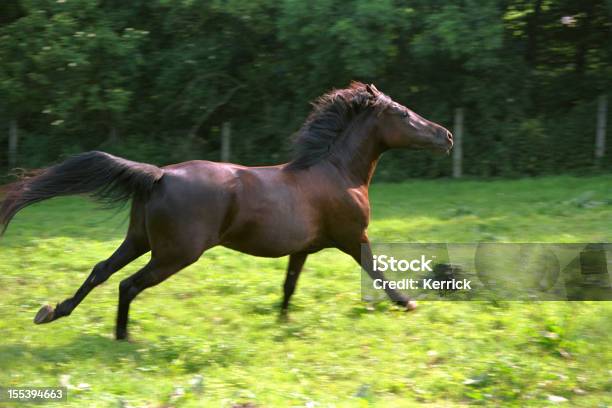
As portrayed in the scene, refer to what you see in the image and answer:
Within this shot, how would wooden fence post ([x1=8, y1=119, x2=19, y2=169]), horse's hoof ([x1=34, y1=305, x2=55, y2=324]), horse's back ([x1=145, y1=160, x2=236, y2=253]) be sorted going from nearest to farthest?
horse's back ([x1=145, y1=160, x2=236, y2=253]), horse's hoof ([x1=34, y1=305, x2=55, y2=324]), wooden fence post ([x1=8, y1=119, x2=19, y2=169])

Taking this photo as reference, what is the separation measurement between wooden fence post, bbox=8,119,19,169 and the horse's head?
1166cm

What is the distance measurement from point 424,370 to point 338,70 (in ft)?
35.2

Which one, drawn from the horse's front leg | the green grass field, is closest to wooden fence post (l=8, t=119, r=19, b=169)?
the green grass field

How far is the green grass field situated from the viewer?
5.58 m

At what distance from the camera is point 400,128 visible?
7.69 meters

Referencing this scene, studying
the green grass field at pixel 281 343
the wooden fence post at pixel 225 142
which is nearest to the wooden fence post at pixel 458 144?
the wooden fence post at pixel 225 142

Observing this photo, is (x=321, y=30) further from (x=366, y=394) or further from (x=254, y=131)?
(x=366, y=394)

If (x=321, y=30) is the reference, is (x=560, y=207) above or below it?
below

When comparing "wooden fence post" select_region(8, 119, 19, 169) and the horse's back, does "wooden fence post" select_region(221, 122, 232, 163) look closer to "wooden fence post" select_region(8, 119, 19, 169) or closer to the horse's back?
"wooden fence post" select_region(8, 119, 19, 169)

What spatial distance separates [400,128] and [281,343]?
235 cm

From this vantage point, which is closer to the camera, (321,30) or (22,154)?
(321,30)

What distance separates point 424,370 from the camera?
605 centimetres

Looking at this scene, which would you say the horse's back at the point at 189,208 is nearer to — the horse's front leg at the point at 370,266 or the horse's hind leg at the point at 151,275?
the horse's hind leg at the point at 151,275

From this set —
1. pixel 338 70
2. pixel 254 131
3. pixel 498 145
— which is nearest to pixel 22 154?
pixel 254 131
